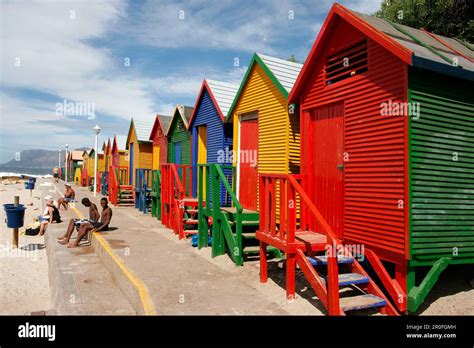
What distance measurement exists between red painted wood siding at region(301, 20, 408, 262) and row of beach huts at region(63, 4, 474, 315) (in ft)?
0.06

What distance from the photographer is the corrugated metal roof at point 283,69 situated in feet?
29.9

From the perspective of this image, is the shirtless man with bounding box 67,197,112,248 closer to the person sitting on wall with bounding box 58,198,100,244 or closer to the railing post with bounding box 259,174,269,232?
the person sitting on wall with bounding box 58,198,100,244

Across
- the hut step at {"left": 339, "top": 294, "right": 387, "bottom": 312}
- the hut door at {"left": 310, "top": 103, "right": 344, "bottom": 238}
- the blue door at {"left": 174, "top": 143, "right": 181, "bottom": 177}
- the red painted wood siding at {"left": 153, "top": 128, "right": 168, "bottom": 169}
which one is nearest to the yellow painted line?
the hut step at {"left": 339, "top": 294, "right": 387, "bottom": 312}

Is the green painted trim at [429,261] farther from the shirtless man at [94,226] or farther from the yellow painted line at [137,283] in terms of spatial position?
the shirtless man at [94,226]

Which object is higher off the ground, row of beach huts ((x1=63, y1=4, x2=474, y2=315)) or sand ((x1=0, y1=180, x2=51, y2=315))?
row of beach huts ((x1=63, y1=4, x2=474, y2=315))

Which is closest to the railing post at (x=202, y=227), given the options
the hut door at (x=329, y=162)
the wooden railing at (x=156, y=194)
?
the hut door at (x=329, y=162)

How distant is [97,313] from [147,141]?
1714 centimetres

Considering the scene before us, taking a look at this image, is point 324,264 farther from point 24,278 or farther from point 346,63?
point 24,278

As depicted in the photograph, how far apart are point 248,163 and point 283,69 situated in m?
2.68

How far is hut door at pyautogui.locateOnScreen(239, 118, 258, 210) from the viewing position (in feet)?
33.4

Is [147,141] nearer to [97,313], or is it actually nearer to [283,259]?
[283,259]

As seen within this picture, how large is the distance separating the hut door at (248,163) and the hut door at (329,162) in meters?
2.51
